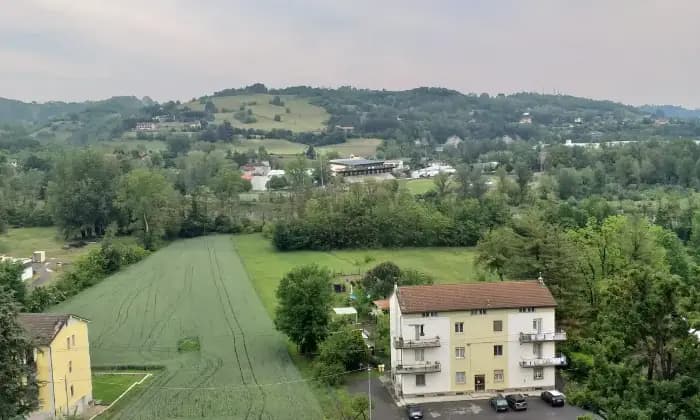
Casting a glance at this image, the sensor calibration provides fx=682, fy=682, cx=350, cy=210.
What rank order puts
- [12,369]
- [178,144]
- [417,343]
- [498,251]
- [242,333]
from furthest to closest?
[178,144] → [498,251] → [242,333] → [417,343] → [12,369]

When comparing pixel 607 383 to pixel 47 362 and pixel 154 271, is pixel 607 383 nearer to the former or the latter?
pixel 47 362

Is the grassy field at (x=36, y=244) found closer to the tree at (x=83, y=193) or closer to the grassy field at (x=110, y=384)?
the tree at (x=83, y=193)

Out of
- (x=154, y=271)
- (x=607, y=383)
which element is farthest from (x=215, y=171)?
(x=607, y=383)

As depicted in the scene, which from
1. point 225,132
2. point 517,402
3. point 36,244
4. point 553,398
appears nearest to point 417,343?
point 517,402

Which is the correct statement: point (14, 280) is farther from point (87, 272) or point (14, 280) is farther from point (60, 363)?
point (60, 363)

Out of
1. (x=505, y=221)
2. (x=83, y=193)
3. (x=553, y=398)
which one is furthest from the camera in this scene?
(x=83, y=193)

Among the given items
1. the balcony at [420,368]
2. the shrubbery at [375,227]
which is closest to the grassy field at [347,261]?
the shrubbery at [375,227]

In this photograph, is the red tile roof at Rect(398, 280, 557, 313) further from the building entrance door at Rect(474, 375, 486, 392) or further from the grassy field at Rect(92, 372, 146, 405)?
the grassy field at Rect(92, 372, 146, 405)
